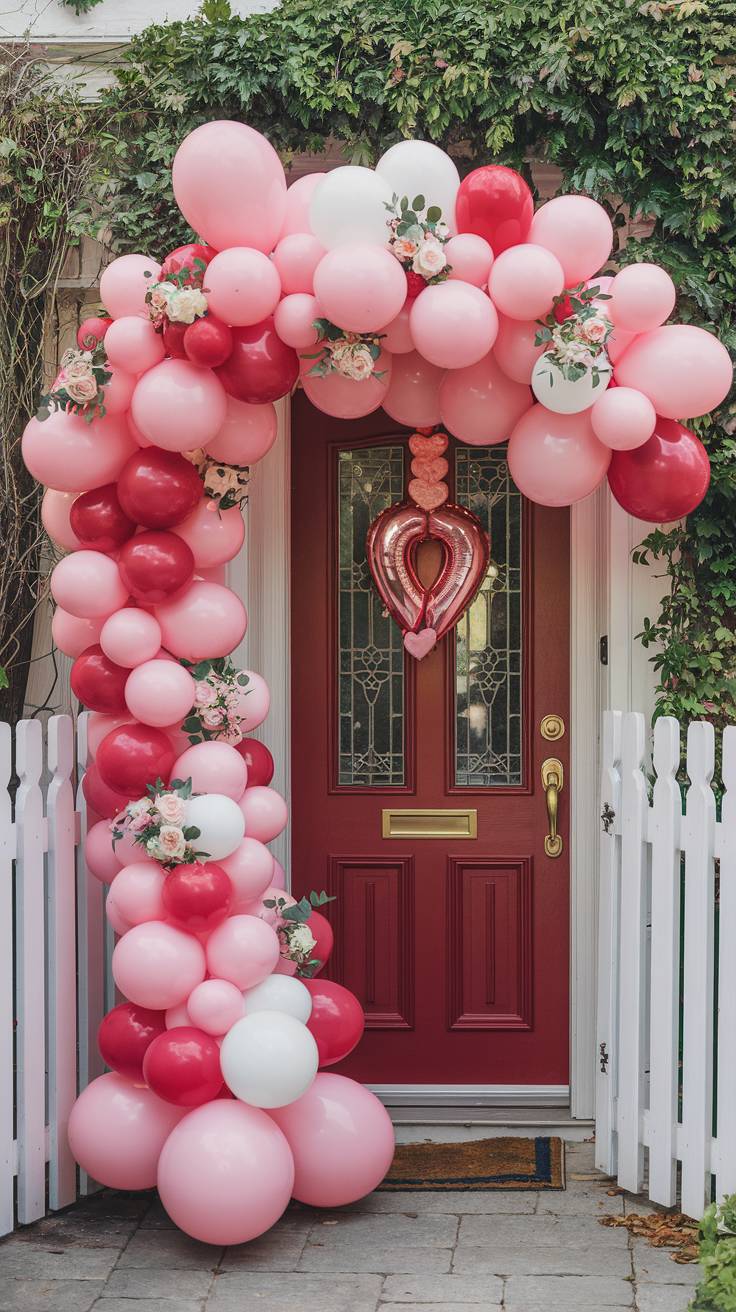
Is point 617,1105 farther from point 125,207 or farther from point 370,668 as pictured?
point 125,207

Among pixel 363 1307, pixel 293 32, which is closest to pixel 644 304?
pixel 293 32

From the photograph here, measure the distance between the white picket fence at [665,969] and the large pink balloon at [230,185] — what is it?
1.80 metres

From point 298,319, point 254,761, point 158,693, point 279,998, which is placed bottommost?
point 279,998

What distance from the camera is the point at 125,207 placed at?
169 inches

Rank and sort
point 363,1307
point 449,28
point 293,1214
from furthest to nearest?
point 449,28 → point 293,1214 → point 363,1307

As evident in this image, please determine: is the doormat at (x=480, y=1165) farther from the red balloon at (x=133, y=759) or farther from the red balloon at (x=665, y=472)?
the red balloon at (x=665, y=472)

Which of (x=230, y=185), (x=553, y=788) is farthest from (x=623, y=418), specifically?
(x=553, y=788)

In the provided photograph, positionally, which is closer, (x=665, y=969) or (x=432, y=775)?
(x=665, y=969)

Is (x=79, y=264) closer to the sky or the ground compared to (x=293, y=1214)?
closer to the sky

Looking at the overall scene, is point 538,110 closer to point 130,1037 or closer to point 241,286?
point 241,286

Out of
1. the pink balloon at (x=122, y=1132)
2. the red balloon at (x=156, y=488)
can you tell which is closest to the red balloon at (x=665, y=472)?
the red balloon at (x=156, y=488)

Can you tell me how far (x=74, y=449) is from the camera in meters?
3.49

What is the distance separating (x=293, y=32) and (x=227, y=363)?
4.63ft

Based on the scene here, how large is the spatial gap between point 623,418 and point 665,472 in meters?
0.22
